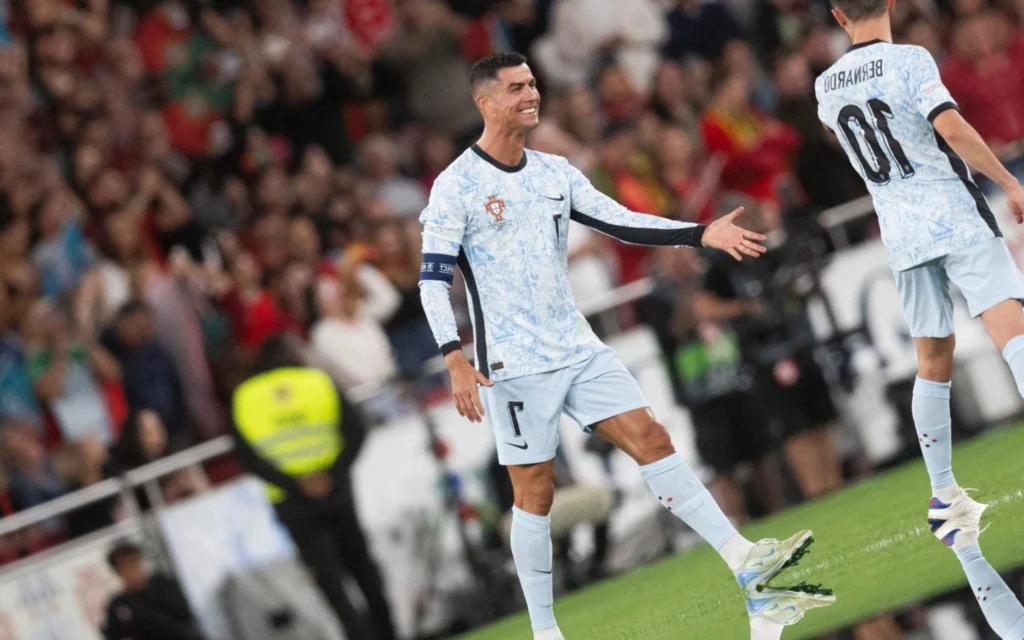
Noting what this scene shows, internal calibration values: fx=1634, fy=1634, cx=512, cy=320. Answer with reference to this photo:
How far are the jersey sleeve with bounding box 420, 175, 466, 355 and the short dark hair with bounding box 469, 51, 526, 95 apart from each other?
48 cm

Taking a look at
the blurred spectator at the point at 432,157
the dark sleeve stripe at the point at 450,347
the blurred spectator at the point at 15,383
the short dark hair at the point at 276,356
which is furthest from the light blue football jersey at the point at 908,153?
the blurred spectator at the point at 432,157

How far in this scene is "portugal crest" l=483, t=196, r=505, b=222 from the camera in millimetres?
6691

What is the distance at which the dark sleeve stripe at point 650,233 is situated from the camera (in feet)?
21.7

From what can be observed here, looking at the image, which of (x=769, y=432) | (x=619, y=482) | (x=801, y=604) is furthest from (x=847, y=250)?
(x=801, y=604)

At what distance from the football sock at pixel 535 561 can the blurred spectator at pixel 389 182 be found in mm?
6300

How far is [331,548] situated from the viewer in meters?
10.4

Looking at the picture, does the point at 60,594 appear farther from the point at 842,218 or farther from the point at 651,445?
the point at 842,218

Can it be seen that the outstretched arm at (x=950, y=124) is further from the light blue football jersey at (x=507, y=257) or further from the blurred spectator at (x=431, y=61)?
the blurred spectator at (x=431, y=61)

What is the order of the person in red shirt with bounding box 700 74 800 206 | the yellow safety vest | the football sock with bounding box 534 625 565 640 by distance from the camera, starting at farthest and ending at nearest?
the person in red shirt with bounding box 700 74 800 206 → the yellow safety vest → the football sock with bounding box 534 625 565 640

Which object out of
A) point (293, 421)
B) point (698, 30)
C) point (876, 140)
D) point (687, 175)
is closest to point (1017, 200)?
point (876, 140)

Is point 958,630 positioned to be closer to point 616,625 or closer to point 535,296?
point 535,296

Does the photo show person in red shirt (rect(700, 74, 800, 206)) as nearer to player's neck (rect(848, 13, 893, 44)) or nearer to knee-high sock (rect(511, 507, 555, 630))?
player's neck (rect(848, 13, 893, 44))

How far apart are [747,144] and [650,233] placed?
6160mm

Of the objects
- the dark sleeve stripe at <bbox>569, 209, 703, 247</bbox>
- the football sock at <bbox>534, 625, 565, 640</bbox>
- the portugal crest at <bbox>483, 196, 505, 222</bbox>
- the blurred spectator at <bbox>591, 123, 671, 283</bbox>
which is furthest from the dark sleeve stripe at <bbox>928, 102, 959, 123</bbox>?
the blurred spectator at <bbox>591, 123, 671, 283</bbox>
